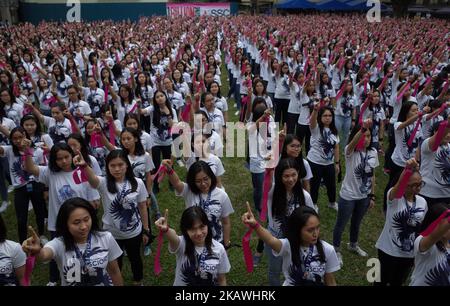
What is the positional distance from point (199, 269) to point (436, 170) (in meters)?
2.86

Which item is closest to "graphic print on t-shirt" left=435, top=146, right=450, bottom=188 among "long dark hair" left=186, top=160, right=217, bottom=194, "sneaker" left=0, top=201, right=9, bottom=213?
"long dark hair" left=186, top=160, right=217, bottom=194

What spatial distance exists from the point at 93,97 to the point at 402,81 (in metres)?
5.67

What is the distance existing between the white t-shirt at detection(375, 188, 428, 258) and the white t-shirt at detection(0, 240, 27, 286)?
9.23ft

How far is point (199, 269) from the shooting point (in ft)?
8.71

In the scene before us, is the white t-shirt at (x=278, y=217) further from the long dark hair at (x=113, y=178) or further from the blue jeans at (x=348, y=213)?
the long dark hair at (x=113, y=178)

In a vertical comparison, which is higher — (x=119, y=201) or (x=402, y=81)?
(x=402, y=81)

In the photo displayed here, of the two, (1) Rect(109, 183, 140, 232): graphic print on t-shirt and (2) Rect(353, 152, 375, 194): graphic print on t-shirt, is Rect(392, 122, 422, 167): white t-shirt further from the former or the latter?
(1) Rect(109, 183, 140, 232): graphic print on t-shirt

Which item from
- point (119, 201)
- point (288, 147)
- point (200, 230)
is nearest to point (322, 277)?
point (200, 230)

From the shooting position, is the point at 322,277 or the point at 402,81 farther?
the point at 402,81

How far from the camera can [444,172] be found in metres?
4.02

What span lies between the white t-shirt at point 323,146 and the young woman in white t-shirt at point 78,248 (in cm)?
297

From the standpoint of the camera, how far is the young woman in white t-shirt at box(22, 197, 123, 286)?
2.56 meters
